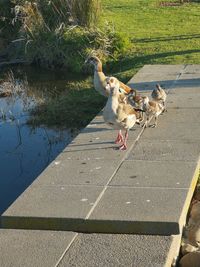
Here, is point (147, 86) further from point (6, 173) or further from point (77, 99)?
point (6, 173)

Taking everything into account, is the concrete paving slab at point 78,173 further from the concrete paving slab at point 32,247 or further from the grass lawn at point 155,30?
the grass lawn at point 155,30

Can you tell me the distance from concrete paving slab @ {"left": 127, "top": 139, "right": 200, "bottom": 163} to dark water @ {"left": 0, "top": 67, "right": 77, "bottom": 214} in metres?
1.82

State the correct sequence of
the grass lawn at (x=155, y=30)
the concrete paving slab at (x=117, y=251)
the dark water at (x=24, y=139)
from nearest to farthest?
the concrete paving slab at (x=117, y=251), the dark water at (x=24, y=139), the grass lawn at (x=155, y=30)

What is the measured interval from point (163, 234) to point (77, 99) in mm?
7250

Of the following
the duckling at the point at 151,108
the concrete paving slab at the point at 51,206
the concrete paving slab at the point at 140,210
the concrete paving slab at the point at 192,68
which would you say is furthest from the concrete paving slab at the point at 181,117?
the concrete paving slab at the point at 192,68

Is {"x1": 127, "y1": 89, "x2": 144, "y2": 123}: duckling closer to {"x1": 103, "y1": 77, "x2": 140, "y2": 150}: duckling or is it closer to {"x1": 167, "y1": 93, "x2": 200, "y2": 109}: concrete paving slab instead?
{"x1": 103, "y1": 77, "x2": 140, "y2": 150}: duckling

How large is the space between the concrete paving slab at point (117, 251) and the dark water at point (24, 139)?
8.68 ft

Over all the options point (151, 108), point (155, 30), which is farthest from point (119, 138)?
point (155, 30)

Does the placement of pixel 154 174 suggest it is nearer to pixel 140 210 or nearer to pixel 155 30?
pixel 140 210

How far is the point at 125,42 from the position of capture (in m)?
17.4

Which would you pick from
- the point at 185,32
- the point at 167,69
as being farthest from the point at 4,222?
the point at 185,32

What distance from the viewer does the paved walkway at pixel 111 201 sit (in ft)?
20.8

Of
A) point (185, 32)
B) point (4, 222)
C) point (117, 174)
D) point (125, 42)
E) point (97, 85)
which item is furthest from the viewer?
point (185, 32)

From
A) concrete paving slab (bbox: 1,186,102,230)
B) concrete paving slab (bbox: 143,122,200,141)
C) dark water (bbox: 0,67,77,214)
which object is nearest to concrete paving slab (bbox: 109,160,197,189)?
concrete paving slab (bbox: 1,186,102,230)
